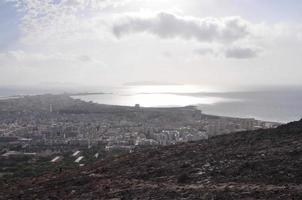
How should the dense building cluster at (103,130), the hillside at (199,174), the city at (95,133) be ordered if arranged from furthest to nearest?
the dense building cluster at (103,130) → the city at (95,133) → the hillside at (199,174)

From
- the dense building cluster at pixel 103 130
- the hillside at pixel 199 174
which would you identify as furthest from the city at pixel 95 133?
the hillside at pixel 199 174

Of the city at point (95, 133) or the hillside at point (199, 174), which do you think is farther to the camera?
the city at point (95, 133)

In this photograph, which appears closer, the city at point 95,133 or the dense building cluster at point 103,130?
the city at point 95,133

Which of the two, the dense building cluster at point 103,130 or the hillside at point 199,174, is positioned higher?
the hillside at point 199,174

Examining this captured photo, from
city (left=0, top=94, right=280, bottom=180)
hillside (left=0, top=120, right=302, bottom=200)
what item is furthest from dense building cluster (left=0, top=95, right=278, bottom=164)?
hillside (left=0, top=120, right=302, bottom=200)

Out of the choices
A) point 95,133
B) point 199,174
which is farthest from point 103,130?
point 199,174

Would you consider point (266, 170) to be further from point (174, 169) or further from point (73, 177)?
point (73, 177)

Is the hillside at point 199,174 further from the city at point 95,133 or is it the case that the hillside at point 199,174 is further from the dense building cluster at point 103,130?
the dense building cluster at point 103,130

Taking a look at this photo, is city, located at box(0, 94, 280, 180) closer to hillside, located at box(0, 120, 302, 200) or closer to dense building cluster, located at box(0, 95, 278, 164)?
dense building cluster, located at box(0, 95, 278, 164)

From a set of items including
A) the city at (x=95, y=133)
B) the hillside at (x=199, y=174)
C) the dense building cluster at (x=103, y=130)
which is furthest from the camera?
the dense building cluster at (x=103, y=130)
